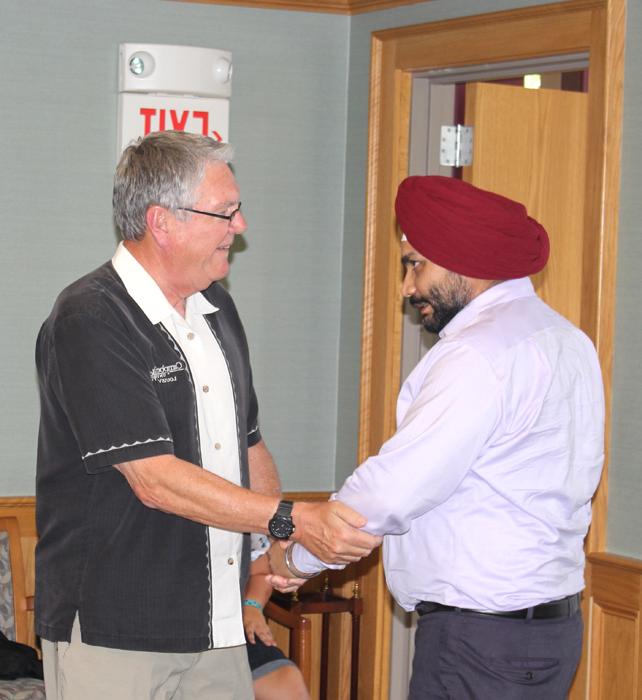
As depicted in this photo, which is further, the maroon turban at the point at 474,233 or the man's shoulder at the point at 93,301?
the maroon turban at the point at 474,233

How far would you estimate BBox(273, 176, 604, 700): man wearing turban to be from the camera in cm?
231

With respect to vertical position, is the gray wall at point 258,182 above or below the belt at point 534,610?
above

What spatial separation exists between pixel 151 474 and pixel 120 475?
89 millimetres

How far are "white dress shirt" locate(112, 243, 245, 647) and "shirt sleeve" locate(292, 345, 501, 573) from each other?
0.33m

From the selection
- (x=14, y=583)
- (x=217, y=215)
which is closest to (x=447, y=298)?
(x=217, y=215)

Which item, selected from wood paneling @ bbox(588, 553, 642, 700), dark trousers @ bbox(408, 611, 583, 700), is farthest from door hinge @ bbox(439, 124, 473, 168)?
dark trousers @ bbox(408, 611, 583, 700)

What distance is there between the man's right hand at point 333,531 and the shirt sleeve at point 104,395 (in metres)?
0.37

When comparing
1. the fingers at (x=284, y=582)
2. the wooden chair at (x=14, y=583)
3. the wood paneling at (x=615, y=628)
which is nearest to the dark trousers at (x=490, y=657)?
the fingers at (x=284, y=582)

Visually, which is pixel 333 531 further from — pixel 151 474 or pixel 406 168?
pixel 406 168

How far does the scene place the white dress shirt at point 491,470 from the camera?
230cm

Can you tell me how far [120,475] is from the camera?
2.34m

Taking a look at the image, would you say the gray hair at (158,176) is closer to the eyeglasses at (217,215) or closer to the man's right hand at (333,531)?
the eyeglasses at (217,215)

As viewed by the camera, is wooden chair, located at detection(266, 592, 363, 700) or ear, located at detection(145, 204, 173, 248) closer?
ear, located at detection(145, 204, 173, 248)

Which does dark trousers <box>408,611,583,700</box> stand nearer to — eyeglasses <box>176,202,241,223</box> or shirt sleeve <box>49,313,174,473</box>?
shirt sleeve <box>49,313,174,473</box>
